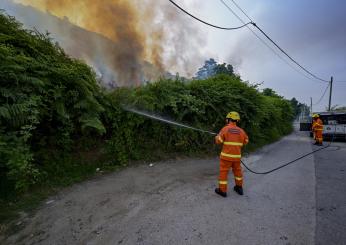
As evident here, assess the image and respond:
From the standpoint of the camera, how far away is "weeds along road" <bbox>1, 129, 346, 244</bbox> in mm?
2758

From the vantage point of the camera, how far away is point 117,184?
467cm

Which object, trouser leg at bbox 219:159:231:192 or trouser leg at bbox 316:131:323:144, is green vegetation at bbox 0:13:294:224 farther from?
trouser leg at bbox 316:131:323:144

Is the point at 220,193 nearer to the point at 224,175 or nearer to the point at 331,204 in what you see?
the point at 224,175

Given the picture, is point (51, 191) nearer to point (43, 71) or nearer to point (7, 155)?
point (7, 155)

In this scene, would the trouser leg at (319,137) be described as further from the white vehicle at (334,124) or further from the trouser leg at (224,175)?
the trouser leg at (224,175)

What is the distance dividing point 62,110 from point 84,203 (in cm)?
200

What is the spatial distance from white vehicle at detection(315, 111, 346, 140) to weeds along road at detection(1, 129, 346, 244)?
34.3 ft

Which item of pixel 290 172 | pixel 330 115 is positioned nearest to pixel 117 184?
pixel 290 172

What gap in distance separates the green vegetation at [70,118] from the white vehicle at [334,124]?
9.16m

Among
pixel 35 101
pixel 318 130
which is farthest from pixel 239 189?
pixel 318 130

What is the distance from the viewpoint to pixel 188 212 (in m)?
3.40

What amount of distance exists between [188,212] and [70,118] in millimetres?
3490

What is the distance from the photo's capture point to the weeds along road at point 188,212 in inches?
109

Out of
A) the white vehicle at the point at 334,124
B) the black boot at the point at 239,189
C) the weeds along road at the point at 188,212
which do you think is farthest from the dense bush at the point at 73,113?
the white vehicle at the point at 334,124
